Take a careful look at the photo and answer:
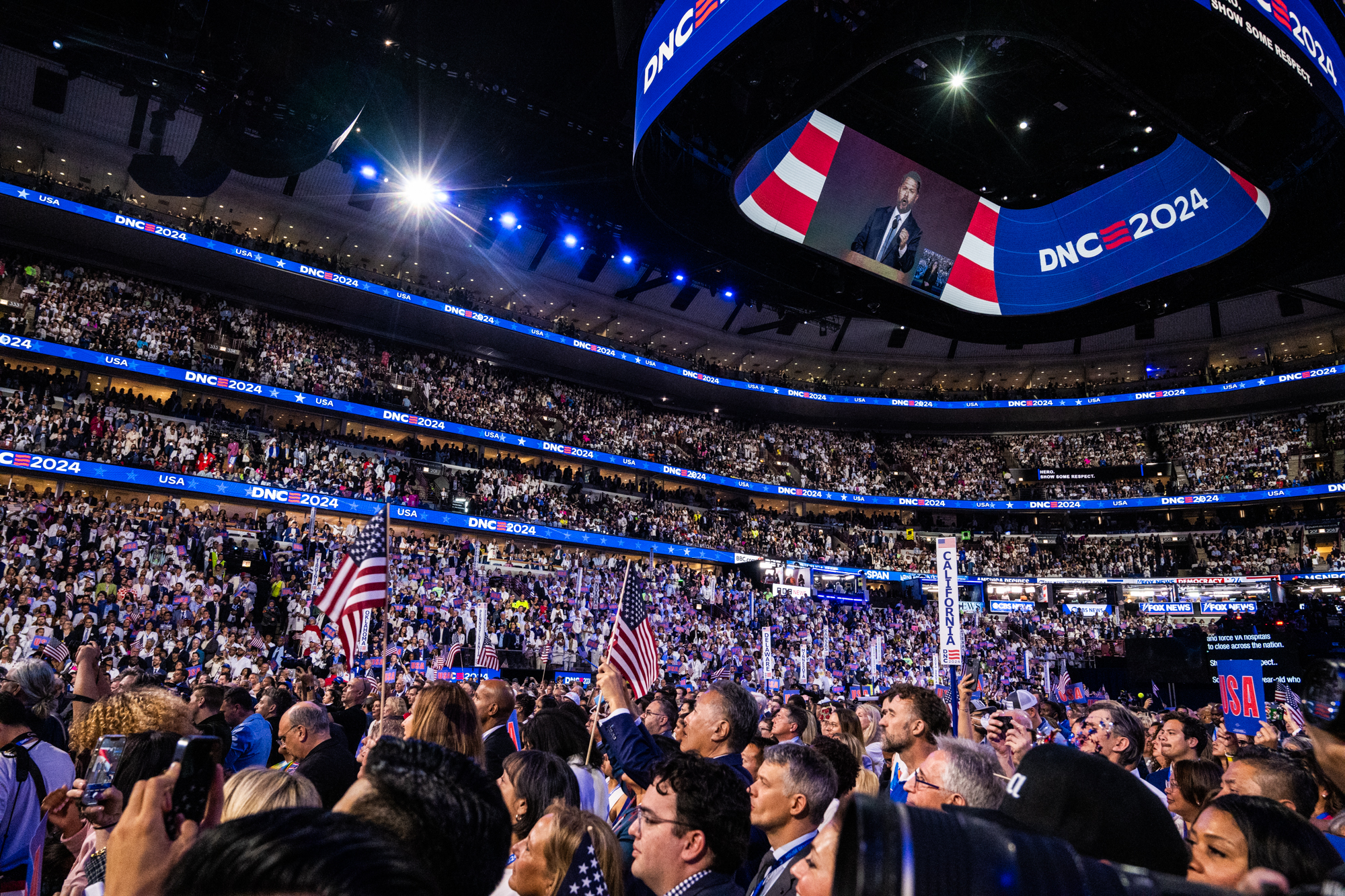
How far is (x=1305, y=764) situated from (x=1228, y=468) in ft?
148

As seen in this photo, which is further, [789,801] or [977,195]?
[977,195]

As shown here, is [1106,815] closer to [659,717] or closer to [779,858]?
[779,858]

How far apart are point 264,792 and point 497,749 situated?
269 cm

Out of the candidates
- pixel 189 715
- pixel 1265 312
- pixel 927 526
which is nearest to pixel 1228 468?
pixel 1265 312

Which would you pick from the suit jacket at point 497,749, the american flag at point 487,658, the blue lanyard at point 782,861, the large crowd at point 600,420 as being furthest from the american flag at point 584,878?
the large crowd at point 600,420

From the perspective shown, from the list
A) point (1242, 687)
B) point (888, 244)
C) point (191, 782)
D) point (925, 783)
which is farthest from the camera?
point (888, 244)

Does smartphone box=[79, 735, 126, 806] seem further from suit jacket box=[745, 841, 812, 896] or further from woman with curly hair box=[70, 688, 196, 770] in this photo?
suit jacket box=[745, 841, 812, 896]

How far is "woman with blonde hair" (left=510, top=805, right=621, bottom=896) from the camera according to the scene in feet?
8.76

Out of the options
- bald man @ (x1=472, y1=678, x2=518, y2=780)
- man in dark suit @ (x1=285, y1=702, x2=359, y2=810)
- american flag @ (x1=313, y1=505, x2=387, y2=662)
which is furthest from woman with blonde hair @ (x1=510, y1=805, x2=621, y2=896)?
american flag @ (x1=313, y1=505, x2=387, y2=662)

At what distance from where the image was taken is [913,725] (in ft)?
16.1

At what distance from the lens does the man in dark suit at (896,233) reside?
1366 cm

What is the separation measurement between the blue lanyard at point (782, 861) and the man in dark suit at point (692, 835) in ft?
0.61

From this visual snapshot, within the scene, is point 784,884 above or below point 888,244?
below

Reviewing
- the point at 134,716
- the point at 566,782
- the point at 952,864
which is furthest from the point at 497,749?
the point at 952,864
